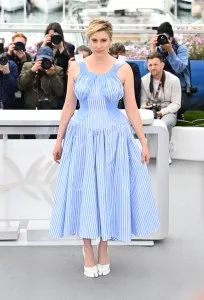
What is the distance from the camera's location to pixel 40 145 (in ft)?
17.3

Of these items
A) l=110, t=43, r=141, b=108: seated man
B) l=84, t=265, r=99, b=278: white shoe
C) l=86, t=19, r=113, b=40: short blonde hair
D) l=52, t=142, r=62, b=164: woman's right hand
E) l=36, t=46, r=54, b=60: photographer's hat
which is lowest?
l=84, t=265, r=99, b=278: white shoe

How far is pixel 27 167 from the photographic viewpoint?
5.27 meters

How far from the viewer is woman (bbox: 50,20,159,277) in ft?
14.7

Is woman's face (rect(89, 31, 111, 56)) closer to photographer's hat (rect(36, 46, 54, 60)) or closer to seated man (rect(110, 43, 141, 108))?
photographer's hat (rect(36, 46, 54, 60))

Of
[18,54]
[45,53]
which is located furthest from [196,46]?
[45,53]

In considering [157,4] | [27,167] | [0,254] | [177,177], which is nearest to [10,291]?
[0,254]

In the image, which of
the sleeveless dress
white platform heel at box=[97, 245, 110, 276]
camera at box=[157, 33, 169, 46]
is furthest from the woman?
camera at box=[157, 33, 169, 46]

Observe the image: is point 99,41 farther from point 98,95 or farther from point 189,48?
point 189,48

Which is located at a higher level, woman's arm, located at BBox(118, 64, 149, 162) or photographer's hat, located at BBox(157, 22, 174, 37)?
photographer's hat, located at BBox(157, 22, 174, 37)

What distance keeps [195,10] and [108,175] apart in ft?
29.6

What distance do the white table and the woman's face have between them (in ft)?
2.67

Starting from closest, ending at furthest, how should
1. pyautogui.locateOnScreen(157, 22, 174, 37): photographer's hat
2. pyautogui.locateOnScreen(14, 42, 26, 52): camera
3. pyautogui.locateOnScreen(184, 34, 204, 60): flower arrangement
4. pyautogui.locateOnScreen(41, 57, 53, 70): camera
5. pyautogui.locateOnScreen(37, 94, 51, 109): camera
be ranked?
pyautogui.locateOnScreen(41, 57, 53, 70): camera < pyautogui.locateOnScreen(37, 94, 51, 109): camera < pyautogui.locateOnScreen(14, 42, 26, 52): camera < pyautogui.locateOnScreen(157, 22, 174, 37): photographer's hat < pyautogui.locateOnScreen(184, 34, 204, 60): flower arrangement

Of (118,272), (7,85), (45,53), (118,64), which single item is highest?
(118,64)

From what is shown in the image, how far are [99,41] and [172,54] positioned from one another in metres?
4.45
